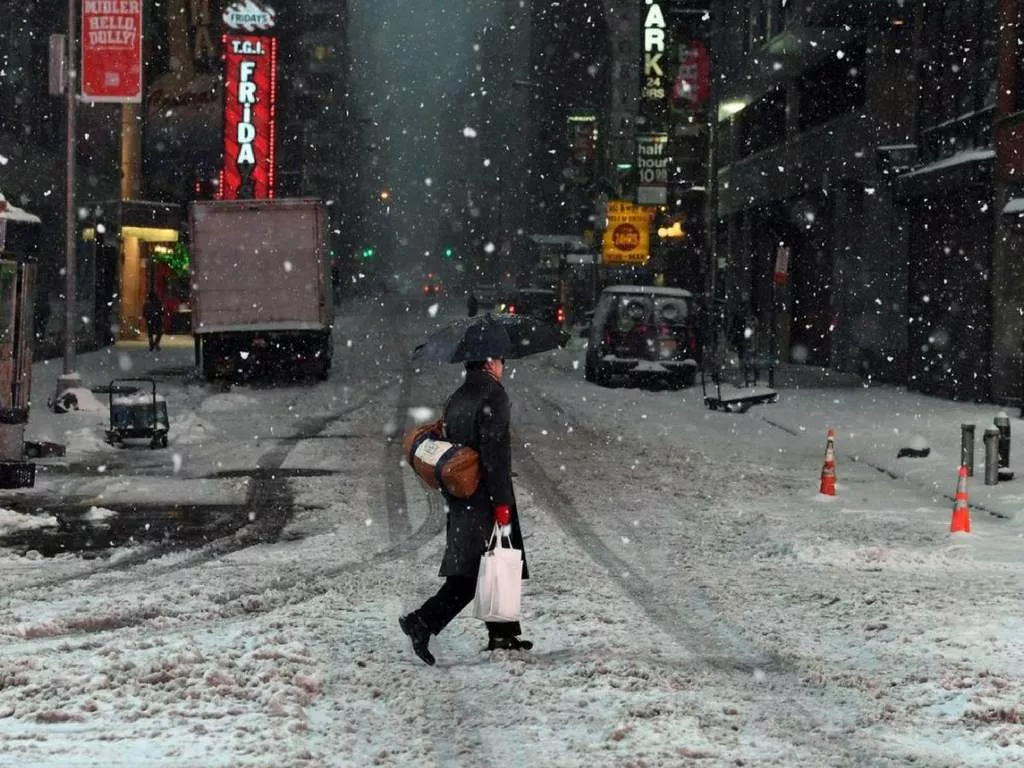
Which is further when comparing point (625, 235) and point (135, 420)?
point (625, 235)

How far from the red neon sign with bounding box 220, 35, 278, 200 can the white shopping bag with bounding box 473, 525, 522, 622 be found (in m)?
43.4

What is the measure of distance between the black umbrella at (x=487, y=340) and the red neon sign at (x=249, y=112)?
42661 mm

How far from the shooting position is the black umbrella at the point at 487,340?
7.55 meters

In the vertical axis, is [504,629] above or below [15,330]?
below

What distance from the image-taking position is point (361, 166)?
186 m

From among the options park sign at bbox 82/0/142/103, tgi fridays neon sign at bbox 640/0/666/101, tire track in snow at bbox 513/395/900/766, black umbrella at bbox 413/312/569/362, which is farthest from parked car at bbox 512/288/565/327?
black umbrella at bbox 413/312/569/362

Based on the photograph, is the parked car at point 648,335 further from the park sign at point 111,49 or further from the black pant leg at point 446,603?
the black pant leg at point 446,603

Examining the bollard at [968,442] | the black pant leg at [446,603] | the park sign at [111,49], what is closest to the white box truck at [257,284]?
the park sign at [111,49]

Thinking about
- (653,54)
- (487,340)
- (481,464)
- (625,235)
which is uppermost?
(653,54)

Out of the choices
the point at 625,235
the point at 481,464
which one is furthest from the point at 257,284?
the point at 625,235

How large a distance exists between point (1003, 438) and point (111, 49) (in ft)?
53.0

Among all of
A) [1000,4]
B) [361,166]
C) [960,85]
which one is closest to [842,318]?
[960,85]

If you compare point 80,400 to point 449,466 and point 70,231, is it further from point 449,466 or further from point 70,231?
point 449,466

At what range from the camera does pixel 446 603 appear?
25.0ft
